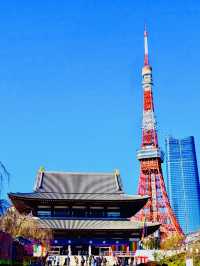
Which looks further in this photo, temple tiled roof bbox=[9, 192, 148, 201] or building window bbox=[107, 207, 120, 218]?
building window bbox=[107, 207, 120, 218]

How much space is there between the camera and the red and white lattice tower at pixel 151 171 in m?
81.8

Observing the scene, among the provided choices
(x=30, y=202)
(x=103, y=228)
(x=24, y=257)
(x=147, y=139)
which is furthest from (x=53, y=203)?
(x=147, y=139)

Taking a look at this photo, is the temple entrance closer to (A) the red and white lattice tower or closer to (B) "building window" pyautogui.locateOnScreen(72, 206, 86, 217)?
(B) "building window" pyautogui.locateOnScreen(72, 206, 86, 217)

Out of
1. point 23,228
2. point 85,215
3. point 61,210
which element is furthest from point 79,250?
point 23,228

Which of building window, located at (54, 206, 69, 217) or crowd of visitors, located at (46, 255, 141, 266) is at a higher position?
building window, located at (54, 206, 69, 217)

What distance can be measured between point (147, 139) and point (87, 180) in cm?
3755

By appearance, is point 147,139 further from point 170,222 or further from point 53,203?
point 53,203

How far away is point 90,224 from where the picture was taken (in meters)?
45.3

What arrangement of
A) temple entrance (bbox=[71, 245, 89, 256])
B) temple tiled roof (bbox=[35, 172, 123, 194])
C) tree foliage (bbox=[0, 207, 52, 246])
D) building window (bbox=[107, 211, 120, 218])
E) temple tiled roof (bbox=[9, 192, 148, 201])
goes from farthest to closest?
temple tiled roof (bbox=[35, 172, 123, 194]) → building window (bbox=[107, 211, 120, 218]) → temple tiled roof (bbox=[9, 192, 148, 201]) → temple entrance (bbox=[71, 245, 89, 256]) → tree foliage (bbox=[0, 207, 52, 246])

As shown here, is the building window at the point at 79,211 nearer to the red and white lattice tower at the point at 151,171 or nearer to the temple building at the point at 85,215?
the temple building at the point at 85,215

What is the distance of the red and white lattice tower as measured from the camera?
81.8m

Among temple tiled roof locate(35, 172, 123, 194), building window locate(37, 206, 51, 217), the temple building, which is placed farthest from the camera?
temple tiled roof locate(35, 172, 123, 194)

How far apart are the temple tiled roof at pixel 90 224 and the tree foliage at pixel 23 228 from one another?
70.1 inches

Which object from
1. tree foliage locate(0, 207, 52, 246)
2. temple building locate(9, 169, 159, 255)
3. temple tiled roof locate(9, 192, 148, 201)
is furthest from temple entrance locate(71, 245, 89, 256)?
temple tiled roof locate(9, 192, 148, 201)
